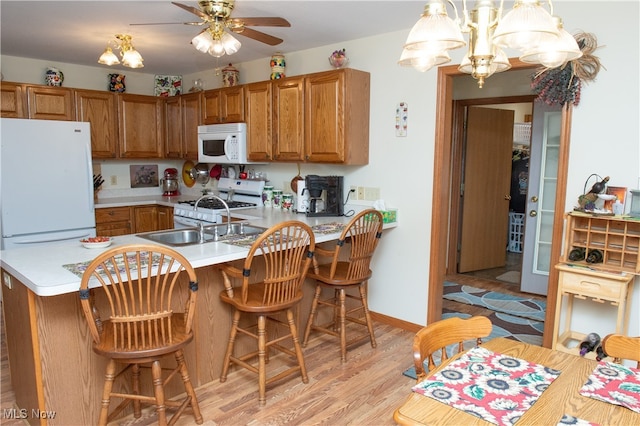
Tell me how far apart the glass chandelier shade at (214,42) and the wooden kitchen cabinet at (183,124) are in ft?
7.55

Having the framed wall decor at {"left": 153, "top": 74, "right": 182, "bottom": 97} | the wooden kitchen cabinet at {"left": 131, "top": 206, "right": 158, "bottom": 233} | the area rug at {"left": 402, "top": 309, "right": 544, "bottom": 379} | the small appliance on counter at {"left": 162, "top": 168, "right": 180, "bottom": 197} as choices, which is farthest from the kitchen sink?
the framed wall decor at {"left": 153, "top": 74, "right": 182, "bottom": 97}

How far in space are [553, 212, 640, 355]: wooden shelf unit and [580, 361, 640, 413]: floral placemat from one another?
114 cm

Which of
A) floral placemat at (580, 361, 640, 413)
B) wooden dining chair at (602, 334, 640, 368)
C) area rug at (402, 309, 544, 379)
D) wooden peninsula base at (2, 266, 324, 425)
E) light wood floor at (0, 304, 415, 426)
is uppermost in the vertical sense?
wooden dining chair at (602, 334, 640, 368)

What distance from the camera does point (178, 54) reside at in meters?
4.31

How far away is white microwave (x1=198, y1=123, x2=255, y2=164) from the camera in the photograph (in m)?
4.29

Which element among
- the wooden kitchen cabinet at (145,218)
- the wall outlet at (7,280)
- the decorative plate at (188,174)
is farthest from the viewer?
the decorative plate at (188,174)

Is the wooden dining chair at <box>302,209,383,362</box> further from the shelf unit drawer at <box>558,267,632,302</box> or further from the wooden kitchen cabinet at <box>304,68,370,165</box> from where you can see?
the shelf unit drawer at <box>558,267,632,302</box>

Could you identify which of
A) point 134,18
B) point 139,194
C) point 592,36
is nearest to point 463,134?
point 592,36

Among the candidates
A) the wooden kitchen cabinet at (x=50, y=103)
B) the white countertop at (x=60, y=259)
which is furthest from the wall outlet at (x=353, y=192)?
the wooden kitchen cabinet at (x=50, y=103)

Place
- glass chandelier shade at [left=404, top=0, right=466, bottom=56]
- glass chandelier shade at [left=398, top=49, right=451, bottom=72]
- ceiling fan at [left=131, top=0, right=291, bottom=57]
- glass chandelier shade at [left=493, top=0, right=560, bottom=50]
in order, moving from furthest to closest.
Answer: ceiling fan at [left=131, top=0, right=291, bottom=57] → glass chandelier shade at [left=398, top=49, right=451, bottom=72] → glass chandelier shade at [left=404, top=0, right=466, bottom=56] → glass chandelier shade at [left=493, top=0, right=560, bottom=50]

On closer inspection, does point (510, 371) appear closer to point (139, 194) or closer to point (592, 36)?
point (592, 36)

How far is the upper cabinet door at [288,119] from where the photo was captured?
3.79m

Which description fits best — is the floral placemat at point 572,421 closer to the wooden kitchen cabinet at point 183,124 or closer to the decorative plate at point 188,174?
the wooden kitchen cabinet at point 183,124

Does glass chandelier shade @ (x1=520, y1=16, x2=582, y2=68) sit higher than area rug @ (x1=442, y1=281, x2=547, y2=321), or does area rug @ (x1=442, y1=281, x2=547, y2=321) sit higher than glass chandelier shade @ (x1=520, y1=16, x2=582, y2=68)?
glass chandelier shade @ (x1=520, y1=16, x2=582, y2=68)
